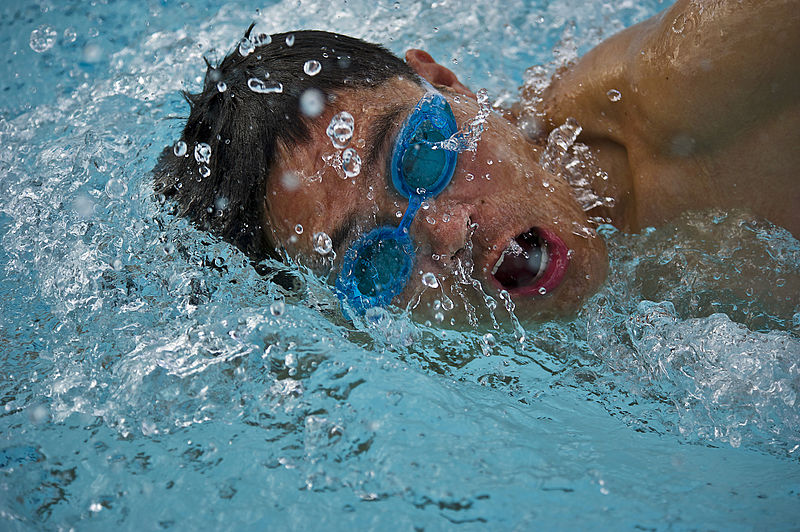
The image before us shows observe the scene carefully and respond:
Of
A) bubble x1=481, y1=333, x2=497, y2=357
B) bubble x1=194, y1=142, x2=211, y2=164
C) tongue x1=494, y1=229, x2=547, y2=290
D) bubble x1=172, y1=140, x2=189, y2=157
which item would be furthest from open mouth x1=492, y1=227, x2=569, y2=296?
bubble x1=172, y1=140, x2=189, y2=157

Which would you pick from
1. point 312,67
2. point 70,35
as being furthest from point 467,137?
point 70,35

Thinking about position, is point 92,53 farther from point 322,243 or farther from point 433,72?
point 322,243

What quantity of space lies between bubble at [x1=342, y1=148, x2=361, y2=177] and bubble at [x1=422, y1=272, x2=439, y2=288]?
0.31 meters

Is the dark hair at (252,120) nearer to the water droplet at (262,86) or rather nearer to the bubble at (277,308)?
the water droplet at (262,86)

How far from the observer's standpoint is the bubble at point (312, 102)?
69.1 inches

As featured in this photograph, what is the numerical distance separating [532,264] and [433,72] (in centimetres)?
77

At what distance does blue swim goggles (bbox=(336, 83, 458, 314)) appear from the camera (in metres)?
1.71

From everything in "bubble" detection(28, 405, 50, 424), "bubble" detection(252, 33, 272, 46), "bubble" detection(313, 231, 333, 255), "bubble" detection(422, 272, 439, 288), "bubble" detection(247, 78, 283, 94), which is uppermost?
"bubble" detection(252, 33, 272, 46)

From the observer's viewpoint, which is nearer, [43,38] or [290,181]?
[290,181]

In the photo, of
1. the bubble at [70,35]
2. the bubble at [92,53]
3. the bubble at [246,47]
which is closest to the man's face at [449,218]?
the bubble at [246,47]

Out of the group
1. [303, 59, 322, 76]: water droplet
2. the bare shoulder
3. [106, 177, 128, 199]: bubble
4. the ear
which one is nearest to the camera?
the bare shoulder

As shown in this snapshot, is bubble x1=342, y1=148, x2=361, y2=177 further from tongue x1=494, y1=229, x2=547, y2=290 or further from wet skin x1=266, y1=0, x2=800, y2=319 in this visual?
tongue x1=494, y1=229, x2=547, y2=290

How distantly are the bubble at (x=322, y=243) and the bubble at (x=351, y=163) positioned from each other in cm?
16

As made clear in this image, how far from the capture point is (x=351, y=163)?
1706 millimetres
